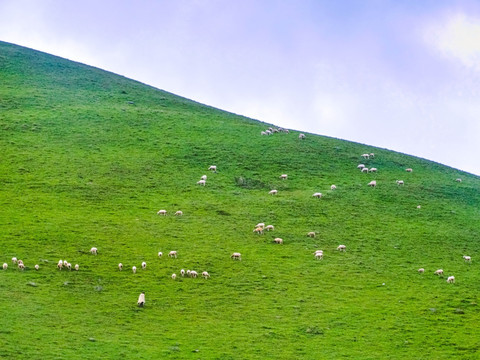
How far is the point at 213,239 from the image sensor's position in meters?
38.5

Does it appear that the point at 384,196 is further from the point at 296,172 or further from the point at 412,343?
the point at 412,343

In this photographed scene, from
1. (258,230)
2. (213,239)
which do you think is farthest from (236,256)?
(258,230)

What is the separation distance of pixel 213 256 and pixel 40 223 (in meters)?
9.30

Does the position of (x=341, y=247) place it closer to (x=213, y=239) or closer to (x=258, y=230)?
(x=258, y=230)

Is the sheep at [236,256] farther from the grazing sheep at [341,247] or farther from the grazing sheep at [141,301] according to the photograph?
the grazing sheep at [141,301]

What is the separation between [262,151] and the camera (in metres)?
53.6

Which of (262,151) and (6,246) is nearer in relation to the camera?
(6,246)

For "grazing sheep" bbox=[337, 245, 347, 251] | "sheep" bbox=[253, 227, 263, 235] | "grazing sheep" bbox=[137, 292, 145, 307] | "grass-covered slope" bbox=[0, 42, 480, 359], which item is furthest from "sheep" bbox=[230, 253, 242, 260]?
"grazing sheep" bbox=[137, 292, 145, 307]

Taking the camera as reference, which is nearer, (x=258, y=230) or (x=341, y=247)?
(x=341, y=247)

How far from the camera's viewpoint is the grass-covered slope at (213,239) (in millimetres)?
28438

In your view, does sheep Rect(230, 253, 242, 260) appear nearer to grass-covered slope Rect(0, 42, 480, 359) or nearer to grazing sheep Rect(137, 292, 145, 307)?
grass-covered slope Rect(0, 42, 480, 359)

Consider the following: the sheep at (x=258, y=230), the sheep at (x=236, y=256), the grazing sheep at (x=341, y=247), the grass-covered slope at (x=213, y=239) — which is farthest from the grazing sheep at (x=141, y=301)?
the grazing sheep at (x=341, y=247)

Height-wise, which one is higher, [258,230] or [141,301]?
[258,230]

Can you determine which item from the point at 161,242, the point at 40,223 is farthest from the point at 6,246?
the point at 161,242
